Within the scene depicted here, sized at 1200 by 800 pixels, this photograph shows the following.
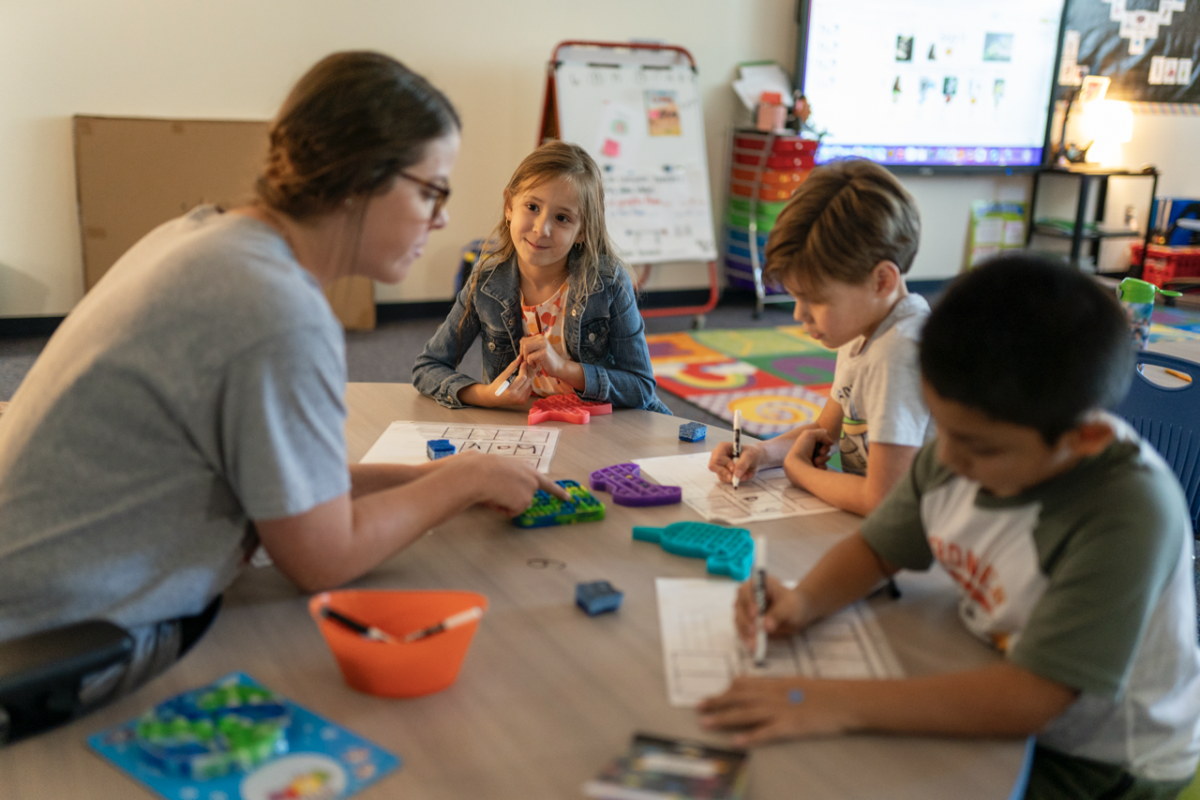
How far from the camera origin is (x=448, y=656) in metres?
0.80

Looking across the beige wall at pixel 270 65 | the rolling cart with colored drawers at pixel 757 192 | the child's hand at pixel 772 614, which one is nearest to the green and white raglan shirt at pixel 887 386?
the child's hand at pixel 772 614

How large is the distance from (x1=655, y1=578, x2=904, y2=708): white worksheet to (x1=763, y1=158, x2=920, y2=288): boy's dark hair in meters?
0.48

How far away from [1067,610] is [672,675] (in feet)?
1.11

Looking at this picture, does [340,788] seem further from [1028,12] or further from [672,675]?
[1028,12]

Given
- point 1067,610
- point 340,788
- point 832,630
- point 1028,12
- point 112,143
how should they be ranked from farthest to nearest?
point 1028,12 → point 112,143 → point 832,630 → point 1067,610 → point 340,788

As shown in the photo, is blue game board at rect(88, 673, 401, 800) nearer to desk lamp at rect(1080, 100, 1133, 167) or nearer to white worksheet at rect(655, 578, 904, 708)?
white worksheet at rect(655, 578, 904, 708)

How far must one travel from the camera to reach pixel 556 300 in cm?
189

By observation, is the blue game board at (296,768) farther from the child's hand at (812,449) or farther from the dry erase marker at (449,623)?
the child's hand at (812,449)

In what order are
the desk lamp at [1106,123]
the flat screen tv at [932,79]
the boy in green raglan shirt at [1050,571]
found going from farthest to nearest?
the desk lamp at [1106,123], the flat screen tv at [932,79], the boy in green raglan shirt at [1050,571]

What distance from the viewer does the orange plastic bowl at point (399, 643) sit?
780mm

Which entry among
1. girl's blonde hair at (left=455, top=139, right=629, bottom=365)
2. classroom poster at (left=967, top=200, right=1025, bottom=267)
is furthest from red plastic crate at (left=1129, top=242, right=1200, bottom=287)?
girl's blonde hair at (left=455, top=139, right=629, bottom=365)

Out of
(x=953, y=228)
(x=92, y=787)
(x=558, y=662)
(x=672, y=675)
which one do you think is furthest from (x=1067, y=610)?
(x=953, y=228)

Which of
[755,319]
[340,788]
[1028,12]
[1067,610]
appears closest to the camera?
[340,788]

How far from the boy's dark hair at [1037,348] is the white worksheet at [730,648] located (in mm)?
259
